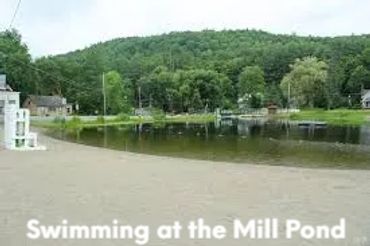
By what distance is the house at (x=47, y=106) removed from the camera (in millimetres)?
100500

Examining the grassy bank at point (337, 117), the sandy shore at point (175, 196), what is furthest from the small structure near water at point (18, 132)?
the grassy bank at point (337, 117)

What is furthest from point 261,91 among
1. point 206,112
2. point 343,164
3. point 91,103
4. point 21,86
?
point 343,164

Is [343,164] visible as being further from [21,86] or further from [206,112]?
[206,112]

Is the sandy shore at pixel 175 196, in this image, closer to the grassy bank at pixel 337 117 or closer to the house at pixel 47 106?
the grassy bank at pixel 337 117

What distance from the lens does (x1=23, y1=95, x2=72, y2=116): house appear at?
10050 centimetres

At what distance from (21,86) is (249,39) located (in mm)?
105801

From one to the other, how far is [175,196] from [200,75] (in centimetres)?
10779

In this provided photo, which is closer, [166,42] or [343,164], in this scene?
[343,164]

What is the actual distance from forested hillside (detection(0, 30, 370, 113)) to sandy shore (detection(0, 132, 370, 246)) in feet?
242

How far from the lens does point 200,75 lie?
121m

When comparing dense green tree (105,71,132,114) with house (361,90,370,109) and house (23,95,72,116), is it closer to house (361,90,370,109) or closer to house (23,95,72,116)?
house (23,95,72,116)

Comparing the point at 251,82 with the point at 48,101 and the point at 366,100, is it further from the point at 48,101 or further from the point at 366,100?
the point at 48,101

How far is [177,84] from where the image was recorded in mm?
121250

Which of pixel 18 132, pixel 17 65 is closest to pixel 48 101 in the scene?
pixel 17 65
